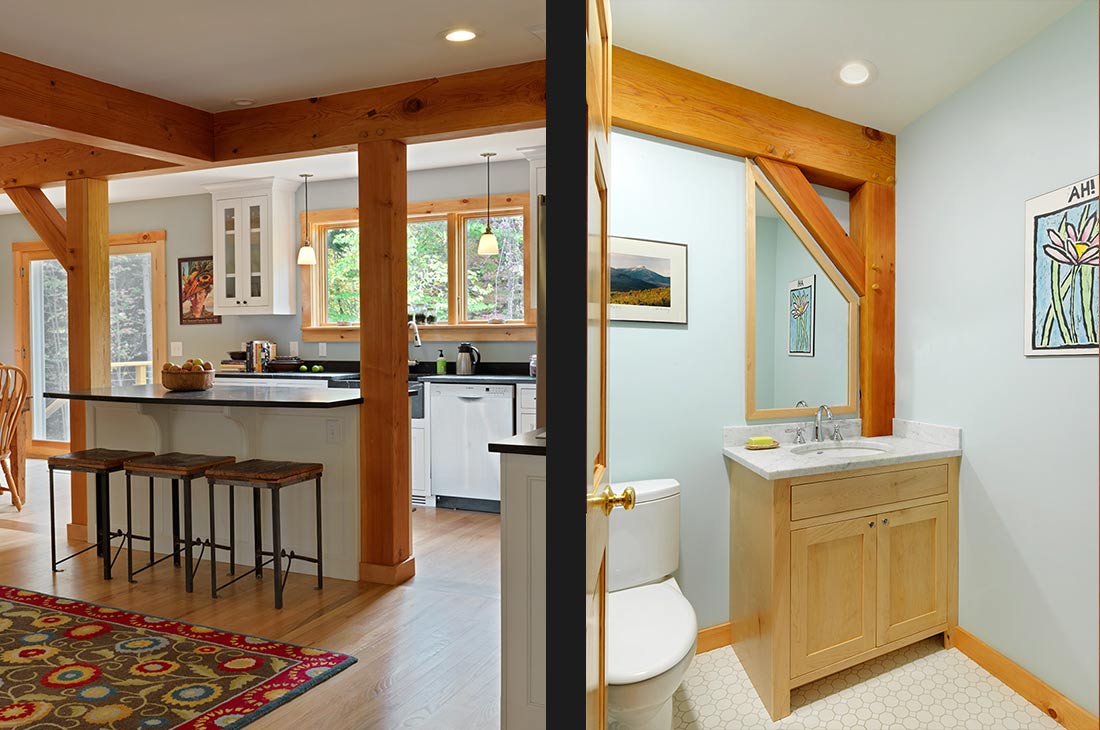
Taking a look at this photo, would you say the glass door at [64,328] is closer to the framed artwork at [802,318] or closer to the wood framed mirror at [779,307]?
the wood framed mirror at [779,307]

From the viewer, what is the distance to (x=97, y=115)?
3.40m

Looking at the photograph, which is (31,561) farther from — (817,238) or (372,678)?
(817,238)

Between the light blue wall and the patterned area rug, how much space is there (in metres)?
2.20

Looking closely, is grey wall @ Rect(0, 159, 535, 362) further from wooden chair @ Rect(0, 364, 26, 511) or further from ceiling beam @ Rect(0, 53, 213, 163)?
ceiling beam @ Rect(0, 53, 213, 163)

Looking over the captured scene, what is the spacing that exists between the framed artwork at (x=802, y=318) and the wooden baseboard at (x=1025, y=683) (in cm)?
147

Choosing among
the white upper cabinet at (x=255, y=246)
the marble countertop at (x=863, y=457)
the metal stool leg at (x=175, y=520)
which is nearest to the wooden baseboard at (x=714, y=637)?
the marble countertop at (x=863, y=457)

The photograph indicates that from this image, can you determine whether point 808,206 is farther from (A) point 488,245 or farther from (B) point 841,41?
(A) point 488,245

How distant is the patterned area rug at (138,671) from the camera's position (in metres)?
2.19

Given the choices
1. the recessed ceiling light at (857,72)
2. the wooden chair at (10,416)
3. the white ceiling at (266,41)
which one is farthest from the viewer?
the wooden chair at (10,416)

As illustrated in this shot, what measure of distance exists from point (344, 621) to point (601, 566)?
6.94ft

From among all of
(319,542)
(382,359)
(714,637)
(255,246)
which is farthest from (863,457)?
(255,246)

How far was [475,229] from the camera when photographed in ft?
18.0

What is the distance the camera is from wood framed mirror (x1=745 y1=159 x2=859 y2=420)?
2223mm

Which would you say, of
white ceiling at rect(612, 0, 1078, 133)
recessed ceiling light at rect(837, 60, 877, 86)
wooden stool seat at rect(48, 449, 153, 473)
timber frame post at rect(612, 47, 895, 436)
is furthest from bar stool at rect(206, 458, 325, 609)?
recessed ceiling light at rect(837, 60, 877, 86)
